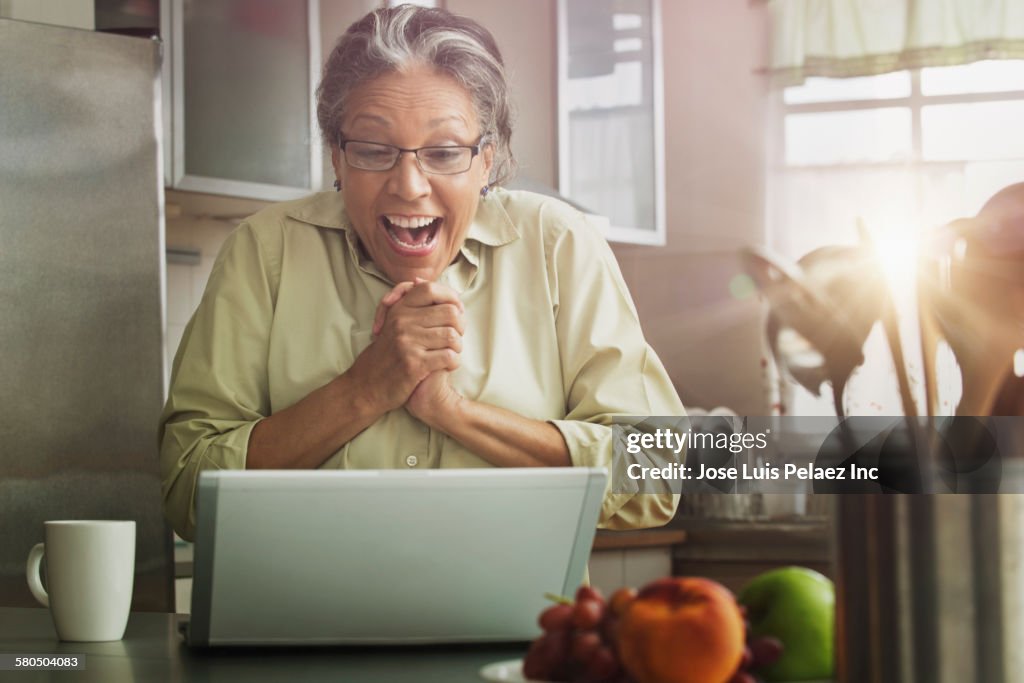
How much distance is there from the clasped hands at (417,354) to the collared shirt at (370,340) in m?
0.05

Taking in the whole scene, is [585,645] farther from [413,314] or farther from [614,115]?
[614,115]

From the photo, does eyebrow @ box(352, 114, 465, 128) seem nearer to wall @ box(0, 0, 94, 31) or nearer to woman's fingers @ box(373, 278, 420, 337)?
woman's fingers @ box(373, 278, 420, 337)

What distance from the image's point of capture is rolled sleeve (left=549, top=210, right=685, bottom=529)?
1319 millimetres

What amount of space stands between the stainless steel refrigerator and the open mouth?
0.53 metres

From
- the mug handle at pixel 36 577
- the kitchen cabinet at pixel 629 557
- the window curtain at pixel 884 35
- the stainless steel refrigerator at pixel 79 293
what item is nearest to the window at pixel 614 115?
the window curtain at pixel 884 35

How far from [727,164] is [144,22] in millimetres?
1952

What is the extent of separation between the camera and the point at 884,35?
3.58 meters

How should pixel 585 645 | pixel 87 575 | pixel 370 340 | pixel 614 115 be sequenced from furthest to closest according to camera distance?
pixel 614 115 < pixel 370 340 < pixel 87 575 < pixel 585 645

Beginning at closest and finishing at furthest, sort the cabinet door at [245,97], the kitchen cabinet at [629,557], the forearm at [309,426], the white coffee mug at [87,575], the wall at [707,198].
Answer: the white coffee mug at [87,575]
the forearm at [309,426]
the cabinet door at [245,97]
the kitchen cabinet at [629,557]
the wall at [707,198]

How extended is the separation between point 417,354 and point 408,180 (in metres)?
0.24

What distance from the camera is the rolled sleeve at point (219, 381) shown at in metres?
1.30

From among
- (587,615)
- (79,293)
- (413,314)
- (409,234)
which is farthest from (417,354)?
(587,615)

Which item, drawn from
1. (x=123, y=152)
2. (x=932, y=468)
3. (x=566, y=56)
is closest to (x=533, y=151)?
(x=566, y=56)

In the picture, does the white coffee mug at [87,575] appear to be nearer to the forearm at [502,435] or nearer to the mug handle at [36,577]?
the mug handle at [36,577]
